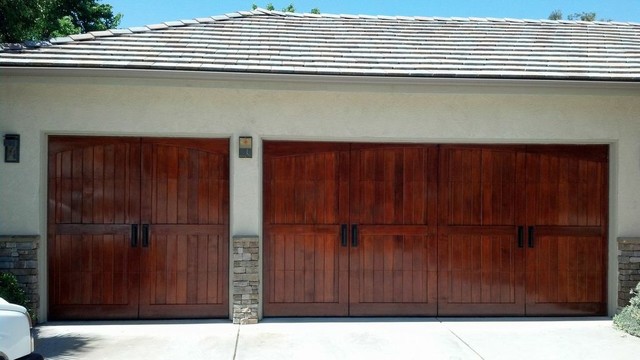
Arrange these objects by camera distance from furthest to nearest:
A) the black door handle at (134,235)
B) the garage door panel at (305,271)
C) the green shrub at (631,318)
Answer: the garage door panel at (305,271)
the black door handle at (134,235)
the green shrub at (631,318)

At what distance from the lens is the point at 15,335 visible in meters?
4.33

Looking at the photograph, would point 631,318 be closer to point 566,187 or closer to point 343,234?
point 566,187

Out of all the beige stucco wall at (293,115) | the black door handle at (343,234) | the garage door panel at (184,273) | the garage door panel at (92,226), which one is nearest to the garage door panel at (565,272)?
the beige stucco wall at (293,115)

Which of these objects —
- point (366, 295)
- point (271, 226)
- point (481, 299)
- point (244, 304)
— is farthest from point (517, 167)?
point (244, 304)

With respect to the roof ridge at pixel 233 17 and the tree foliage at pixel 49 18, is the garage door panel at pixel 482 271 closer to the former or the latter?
the roof ridge at pixel 233 17

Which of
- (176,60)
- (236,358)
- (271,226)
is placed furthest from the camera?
(271,226)

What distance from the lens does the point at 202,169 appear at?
25.9 feet

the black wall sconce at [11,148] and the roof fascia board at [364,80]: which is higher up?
the roof fascia board at [364,80]

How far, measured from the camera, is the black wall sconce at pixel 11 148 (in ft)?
24.6

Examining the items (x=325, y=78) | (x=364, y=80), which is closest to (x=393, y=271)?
(x=364, y=80)

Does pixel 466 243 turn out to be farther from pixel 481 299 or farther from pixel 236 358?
pixel 236 358

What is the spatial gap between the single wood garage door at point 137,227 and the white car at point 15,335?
3.32 m

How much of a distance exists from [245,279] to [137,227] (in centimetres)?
159

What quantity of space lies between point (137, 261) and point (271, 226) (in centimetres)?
183
